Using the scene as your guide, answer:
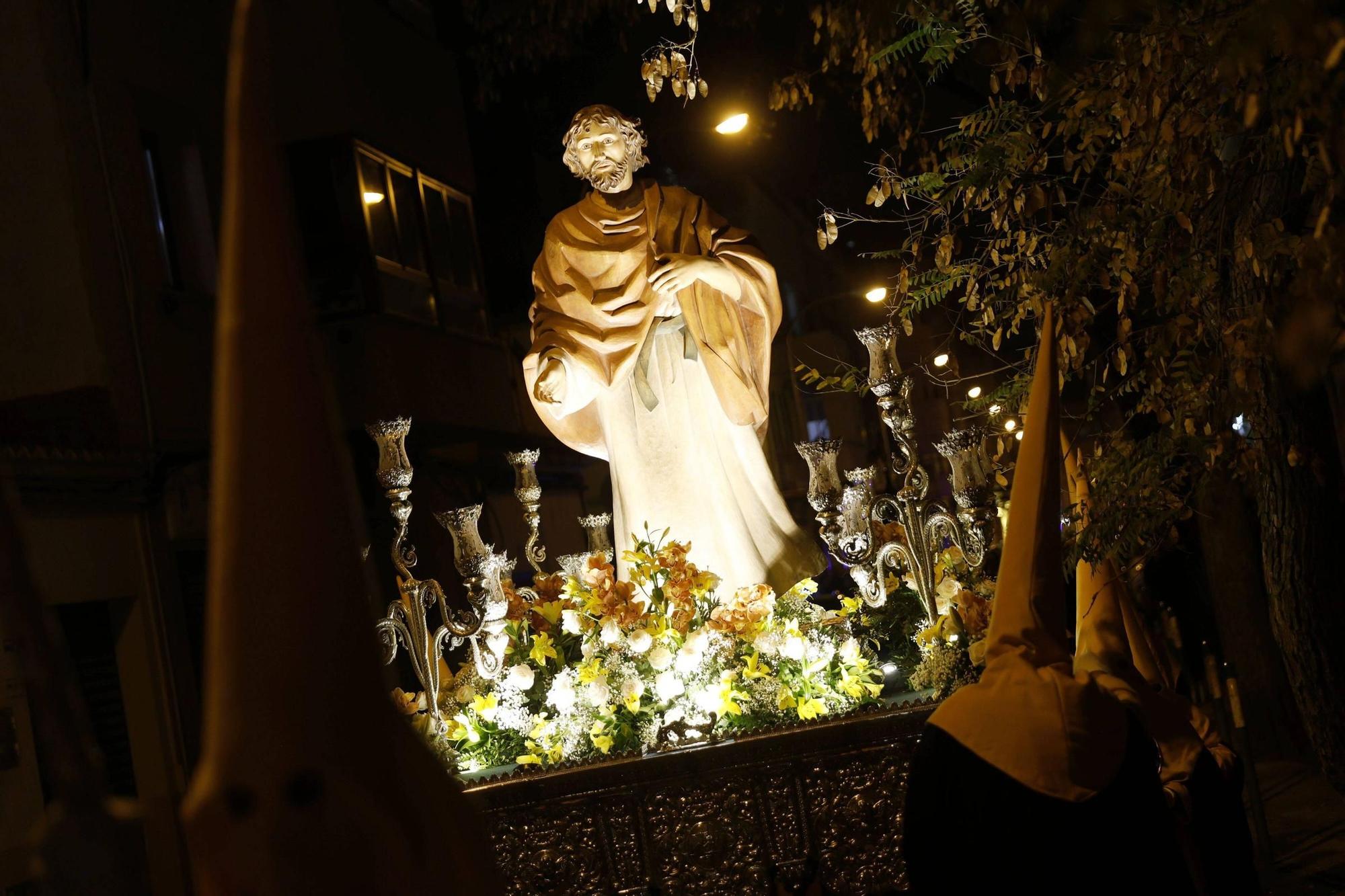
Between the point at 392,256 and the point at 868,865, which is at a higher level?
the point at 392,256

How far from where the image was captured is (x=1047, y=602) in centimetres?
229

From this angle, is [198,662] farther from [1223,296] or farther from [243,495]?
[243,495]

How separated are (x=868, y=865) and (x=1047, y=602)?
2.23 metres

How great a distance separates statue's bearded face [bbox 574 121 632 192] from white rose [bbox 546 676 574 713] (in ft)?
7.71

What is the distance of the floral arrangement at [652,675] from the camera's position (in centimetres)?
457

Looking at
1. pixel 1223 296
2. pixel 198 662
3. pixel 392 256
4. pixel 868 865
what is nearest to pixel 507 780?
pixel 868 865

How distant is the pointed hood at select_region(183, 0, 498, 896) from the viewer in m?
1.39

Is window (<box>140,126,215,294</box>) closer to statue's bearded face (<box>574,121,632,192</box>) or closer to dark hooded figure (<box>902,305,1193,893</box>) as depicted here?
statue's bearded face (<box>574,121,632,192</box>)

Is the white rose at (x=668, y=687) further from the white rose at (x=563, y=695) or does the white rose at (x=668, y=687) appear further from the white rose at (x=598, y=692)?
the white rose at (x=563, y=695)

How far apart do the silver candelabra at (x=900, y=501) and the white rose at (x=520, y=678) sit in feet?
4.33

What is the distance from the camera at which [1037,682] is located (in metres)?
2.19

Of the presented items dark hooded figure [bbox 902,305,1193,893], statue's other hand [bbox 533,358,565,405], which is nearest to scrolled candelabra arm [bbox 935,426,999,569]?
statue's other hand [bbox 533,358,565,405]

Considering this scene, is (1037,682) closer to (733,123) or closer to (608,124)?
(608,124)

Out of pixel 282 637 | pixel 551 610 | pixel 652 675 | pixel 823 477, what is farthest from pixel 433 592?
pixel 282 637
